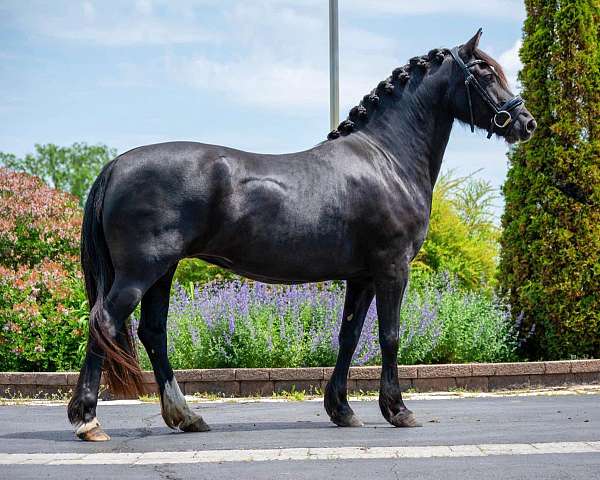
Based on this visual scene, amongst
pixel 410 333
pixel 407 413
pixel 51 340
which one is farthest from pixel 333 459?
pixel 51 340

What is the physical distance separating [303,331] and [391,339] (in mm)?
3523

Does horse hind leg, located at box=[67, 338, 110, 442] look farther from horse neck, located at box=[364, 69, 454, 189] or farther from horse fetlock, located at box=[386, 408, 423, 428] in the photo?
horse neck, located at box=[364, 69, 454, 189]

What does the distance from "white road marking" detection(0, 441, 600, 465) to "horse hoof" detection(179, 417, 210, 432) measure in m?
0.91

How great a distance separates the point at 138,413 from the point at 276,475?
11.2 feet

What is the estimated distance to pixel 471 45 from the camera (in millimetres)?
6922

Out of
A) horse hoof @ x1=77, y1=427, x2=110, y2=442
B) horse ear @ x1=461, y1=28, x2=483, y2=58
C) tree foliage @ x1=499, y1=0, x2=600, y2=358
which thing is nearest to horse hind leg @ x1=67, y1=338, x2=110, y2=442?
horse hoof @ x1=77, y1=427, x2=110, y2=442

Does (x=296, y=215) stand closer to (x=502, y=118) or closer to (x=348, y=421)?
(x=348, y=421)

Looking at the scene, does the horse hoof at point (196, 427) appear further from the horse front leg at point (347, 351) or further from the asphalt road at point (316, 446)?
the horse front leg at point (347, 351)

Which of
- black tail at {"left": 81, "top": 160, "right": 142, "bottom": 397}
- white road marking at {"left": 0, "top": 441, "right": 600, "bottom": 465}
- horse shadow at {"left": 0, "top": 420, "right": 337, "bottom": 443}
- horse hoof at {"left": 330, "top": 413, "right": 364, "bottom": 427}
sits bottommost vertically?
horse shadow at {"left": 0, "top": 420, "right": 337, "bottom": 443}

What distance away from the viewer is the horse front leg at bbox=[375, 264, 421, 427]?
6.55 meters

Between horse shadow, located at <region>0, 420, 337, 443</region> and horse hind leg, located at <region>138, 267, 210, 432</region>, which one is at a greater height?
horse hind leg, located at <region>138, 267, 210, 432</region>

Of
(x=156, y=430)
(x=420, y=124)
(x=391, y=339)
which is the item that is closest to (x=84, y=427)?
(x=156, y=430)

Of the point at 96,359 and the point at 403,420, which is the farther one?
the point at 403,420

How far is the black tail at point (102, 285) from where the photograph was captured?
6.15m
